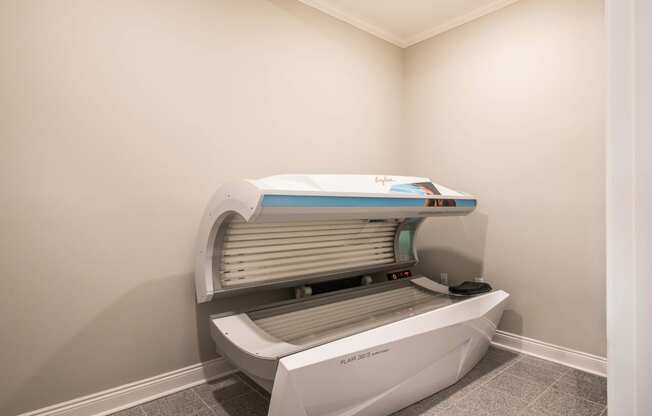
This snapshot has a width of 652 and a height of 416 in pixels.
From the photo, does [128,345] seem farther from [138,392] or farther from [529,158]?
[529,158]

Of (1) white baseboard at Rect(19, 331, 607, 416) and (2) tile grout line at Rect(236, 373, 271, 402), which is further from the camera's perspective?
(2) tile grout line at Rect(236, 373, 271, 402)

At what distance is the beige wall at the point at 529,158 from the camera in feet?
8.13

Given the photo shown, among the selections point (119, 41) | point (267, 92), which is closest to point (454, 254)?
point (267, 92)

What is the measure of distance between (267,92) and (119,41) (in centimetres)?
97

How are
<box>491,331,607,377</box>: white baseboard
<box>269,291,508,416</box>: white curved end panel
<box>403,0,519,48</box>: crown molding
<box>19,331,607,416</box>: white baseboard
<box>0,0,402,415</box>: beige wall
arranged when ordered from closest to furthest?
<box>269,291,508,416</box>: white curved end panel < <box>0,0,402,415</box>: beige wall < <box>19,331,607,416</box>: white baseboard < <box>491,331,607,377</box>: white baseboard < <box>403,0,519,48</box>: crown molding

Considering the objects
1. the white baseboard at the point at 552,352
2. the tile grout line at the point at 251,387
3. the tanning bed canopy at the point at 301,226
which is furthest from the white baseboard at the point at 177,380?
the tanning bed canopy at the point at 301,226

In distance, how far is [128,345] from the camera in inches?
82.4

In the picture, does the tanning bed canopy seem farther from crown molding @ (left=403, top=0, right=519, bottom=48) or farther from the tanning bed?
crown molding @ (left=403, top=0, right=519, bottom=48)

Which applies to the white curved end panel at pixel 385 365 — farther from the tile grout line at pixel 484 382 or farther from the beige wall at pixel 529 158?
the beige wall at pixel 529 158

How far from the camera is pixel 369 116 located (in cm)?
338

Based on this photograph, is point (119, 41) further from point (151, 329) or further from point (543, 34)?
point (543, 34)

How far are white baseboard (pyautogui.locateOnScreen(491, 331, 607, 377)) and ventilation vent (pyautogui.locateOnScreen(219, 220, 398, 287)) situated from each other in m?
1.17

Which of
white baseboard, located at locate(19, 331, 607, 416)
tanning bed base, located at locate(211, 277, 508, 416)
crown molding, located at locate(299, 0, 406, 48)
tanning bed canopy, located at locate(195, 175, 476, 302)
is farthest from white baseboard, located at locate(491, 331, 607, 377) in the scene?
crown molding, located at locate(299, 0, 406, 48)

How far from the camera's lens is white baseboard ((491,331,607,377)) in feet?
7.99
